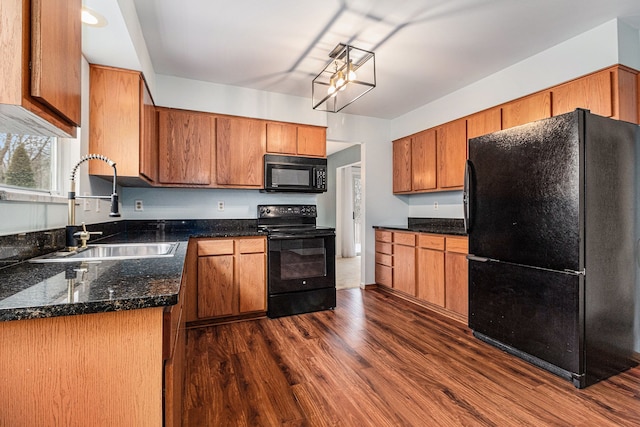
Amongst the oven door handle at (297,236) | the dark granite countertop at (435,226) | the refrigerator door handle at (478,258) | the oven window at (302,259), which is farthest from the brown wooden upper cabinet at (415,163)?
the oven window at (302,259)

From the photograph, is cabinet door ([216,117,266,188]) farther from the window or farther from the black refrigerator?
the black refrigerator

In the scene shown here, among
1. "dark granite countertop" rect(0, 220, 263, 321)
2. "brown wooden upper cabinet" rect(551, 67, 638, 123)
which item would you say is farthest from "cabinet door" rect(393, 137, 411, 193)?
"dark granite countertop" rect(0, 220, 263, 321)

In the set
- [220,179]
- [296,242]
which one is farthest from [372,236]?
[220,179]

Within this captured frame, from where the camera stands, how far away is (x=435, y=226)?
3.88 meters

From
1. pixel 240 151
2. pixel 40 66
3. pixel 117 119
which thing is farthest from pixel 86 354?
pixel 240 151

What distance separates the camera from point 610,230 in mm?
1986

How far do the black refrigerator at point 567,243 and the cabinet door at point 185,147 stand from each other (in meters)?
2.66

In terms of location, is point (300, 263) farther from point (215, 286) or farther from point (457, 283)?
point (457, 283)

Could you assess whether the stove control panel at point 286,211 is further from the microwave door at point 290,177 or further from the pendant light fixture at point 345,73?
the pendant light fixture at point 345,73

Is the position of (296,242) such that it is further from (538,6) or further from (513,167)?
(538,6)

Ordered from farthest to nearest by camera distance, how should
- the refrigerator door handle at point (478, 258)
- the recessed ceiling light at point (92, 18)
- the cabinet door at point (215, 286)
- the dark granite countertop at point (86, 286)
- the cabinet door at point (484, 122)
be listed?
the cabinet door at point (484, 122) → the cabinet door at point (215, 286) → the refrigerator door handle at point (478, 258) → the recessed ceiling light at point (92, 18) → the dark granite countertop at point (86, 286)

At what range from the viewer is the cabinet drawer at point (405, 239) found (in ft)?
11.6

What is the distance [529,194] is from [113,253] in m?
2.71

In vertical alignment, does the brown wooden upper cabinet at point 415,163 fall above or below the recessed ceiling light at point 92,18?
below
